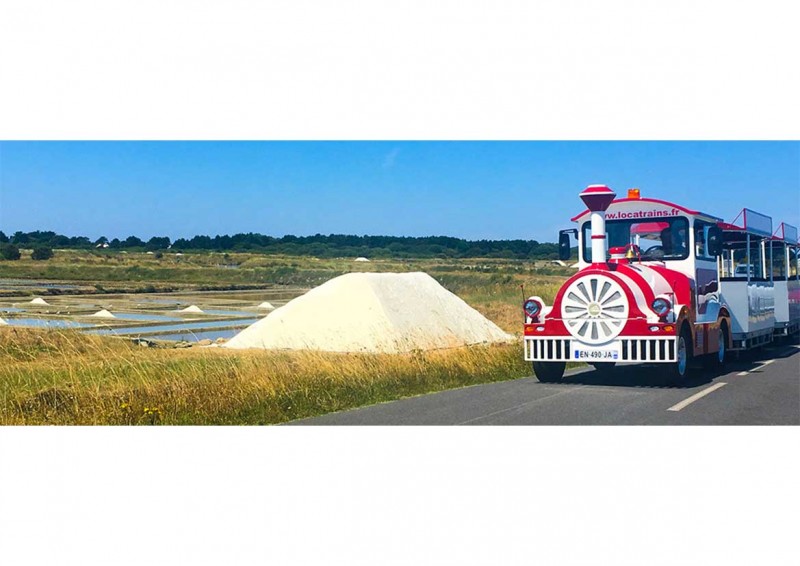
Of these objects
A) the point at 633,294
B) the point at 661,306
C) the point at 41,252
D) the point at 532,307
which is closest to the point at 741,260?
the point at 661,306

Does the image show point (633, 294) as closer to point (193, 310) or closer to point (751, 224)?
point (751, 224)

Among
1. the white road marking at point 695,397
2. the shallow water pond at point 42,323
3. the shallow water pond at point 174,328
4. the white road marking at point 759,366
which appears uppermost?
the shallow water pond at point 42,323

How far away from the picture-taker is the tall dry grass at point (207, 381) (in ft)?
32.5

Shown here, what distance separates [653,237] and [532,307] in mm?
2512

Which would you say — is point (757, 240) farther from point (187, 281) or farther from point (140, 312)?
point (187, 281)

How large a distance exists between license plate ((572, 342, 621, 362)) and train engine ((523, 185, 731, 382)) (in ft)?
0.04

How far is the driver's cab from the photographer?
12516mm

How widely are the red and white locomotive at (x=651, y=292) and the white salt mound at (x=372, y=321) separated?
6015 millimetres

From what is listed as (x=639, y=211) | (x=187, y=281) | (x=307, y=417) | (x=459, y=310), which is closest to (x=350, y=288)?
(x=459, y=310)

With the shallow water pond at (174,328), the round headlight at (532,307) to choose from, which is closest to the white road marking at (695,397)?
the round headlight at (532,307)

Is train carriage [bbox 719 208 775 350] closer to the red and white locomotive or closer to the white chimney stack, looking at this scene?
the red and white locomotive

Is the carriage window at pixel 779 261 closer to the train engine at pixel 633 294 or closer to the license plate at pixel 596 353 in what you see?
the train engine at pixel 633 294

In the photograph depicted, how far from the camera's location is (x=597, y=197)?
11359mm

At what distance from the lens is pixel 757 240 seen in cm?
1539
